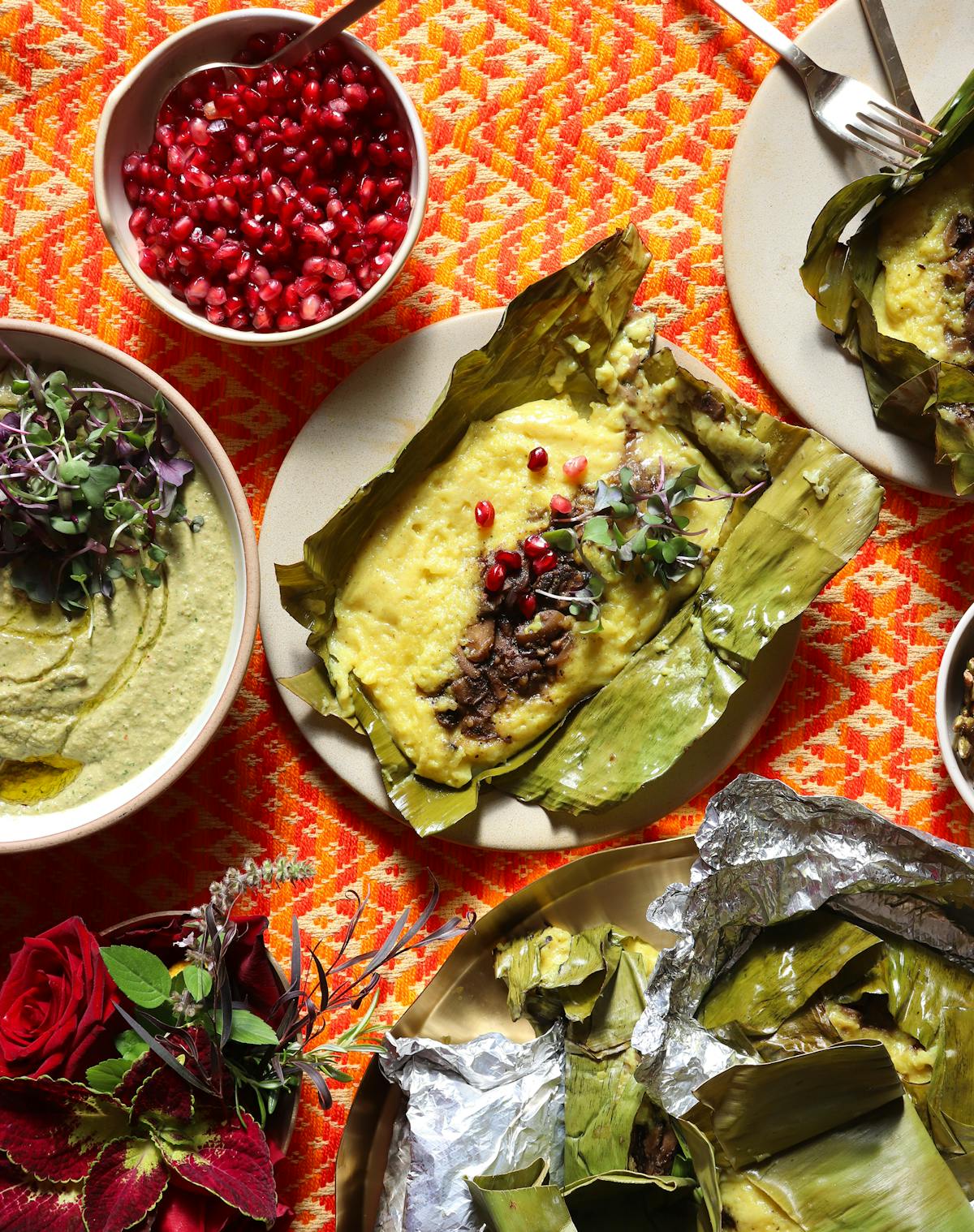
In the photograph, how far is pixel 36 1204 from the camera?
74.9 inches

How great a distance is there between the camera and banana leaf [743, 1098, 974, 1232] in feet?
6.39

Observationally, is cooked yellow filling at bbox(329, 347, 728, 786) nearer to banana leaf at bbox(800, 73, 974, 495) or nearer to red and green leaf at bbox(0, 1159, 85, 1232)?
banana leaf at bbox(800, 73, 974, 495)

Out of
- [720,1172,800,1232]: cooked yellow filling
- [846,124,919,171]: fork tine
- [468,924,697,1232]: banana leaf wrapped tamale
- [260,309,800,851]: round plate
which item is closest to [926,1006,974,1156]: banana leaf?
[720,1172,800,1232]: cooked yellow filling

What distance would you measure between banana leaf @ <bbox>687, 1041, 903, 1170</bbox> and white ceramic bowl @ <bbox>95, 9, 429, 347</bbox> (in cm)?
154

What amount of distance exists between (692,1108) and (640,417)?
1278 mm

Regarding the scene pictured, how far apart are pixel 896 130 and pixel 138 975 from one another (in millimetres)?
2108

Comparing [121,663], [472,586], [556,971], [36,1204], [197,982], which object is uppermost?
[472,586]

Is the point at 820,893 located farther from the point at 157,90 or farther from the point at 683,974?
the point at 157,90

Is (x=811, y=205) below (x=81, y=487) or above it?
above

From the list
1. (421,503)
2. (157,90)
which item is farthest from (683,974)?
(157,90)

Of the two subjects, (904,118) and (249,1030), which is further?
(904,118)

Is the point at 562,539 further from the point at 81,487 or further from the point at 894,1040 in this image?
the point at 894,1040

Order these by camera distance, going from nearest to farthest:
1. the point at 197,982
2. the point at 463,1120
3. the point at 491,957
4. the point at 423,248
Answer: the point at 197,982
the point at 463,1120
the point at 491,957
the point at 423,248

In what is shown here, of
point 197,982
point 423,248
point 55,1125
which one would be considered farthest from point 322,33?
point 55,1125
